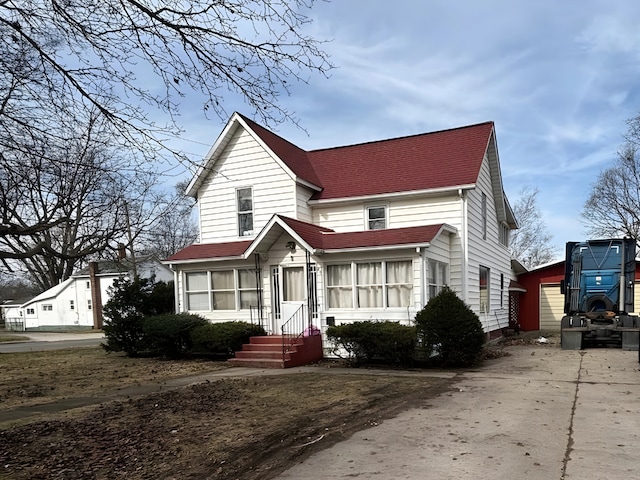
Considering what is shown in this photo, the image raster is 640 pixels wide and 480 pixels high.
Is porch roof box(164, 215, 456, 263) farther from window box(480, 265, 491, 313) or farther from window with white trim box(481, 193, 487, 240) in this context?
window box(480, 265, 491, 313)

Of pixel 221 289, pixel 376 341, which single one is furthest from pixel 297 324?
pixel 376 341

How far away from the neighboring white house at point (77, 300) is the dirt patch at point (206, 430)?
36.5 meters

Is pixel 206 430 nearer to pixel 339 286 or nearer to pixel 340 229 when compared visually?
pixel 339 286

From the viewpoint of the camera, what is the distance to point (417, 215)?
53.4 feet

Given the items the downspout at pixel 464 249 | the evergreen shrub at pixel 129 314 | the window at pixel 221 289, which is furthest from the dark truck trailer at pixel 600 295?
the evergreen shrub at pixel 129 314

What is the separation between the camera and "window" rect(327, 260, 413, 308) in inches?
561

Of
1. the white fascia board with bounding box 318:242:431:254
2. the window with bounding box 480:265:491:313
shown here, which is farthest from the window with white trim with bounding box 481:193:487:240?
the white fascia board with bounding box 318:242:431:254

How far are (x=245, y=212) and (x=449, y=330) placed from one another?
827cm

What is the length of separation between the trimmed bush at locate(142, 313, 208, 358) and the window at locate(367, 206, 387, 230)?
6239mm

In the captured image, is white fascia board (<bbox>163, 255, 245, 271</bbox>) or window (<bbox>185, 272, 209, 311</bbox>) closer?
white fascia board (<bbox>163, 255, 245, 271</bbox>)

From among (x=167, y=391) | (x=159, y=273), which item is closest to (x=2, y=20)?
(x=167, y=391)

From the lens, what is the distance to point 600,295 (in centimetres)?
1786

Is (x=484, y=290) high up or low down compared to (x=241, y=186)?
down

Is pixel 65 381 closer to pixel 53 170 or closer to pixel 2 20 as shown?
pixel 53 170
